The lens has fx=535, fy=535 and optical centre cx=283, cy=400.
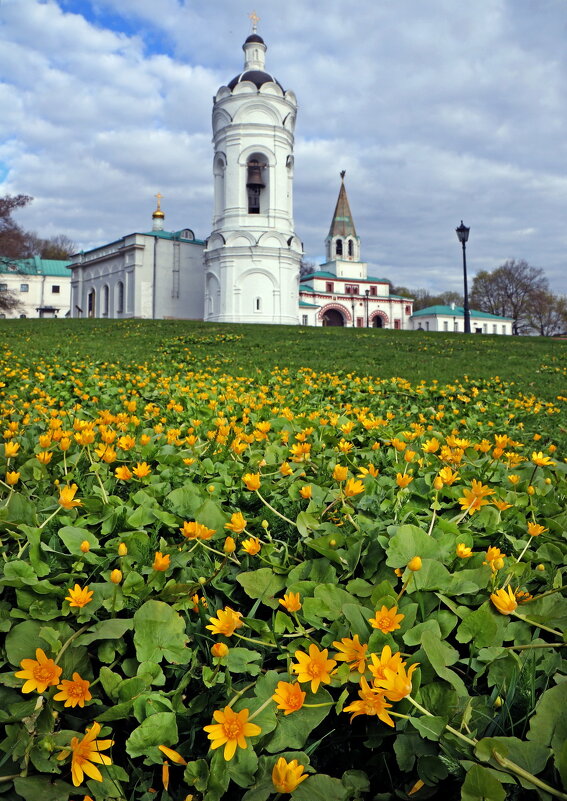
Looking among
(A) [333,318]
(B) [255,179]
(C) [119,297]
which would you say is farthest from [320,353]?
(A) [333,318]

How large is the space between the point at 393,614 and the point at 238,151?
31.8m

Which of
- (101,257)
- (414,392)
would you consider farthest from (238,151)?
(414,392)

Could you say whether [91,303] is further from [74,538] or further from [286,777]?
[286,777]

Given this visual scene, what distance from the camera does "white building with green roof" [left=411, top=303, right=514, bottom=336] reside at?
60375mm

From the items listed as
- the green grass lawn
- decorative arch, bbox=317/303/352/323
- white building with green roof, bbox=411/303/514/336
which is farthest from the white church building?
white building with green roof, bbox=411/303/514/336

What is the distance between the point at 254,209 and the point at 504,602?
31.6 meters

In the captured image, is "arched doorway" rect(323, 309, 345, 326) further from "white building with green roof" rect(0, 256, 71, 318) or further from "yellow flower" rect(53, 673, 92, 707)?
"yellow flower" rect(53, 673, 92, 707)

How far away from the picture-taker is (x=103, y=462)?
2.17 meters

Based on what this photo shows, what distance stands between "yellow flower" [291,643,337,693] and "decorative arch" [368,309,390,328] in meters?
57.9

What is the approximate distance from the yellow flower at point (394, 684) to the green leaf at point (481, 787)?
0.14m

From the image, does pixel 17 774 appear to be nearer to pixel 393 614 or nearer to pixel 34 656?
pixel 34 656

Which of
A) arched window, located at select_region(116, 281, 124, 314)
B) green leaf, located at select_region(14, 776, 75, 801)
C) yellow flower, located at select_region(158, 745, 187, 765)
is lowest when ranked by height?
green leaf, located at select_region(14, 776, 75, 801)

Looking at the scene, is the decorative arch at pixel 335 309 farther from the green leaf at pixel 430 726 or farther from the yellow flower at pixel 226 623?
the green leaf at pixel 430 726

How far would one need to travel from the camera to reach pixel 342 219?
58281 millimetres
